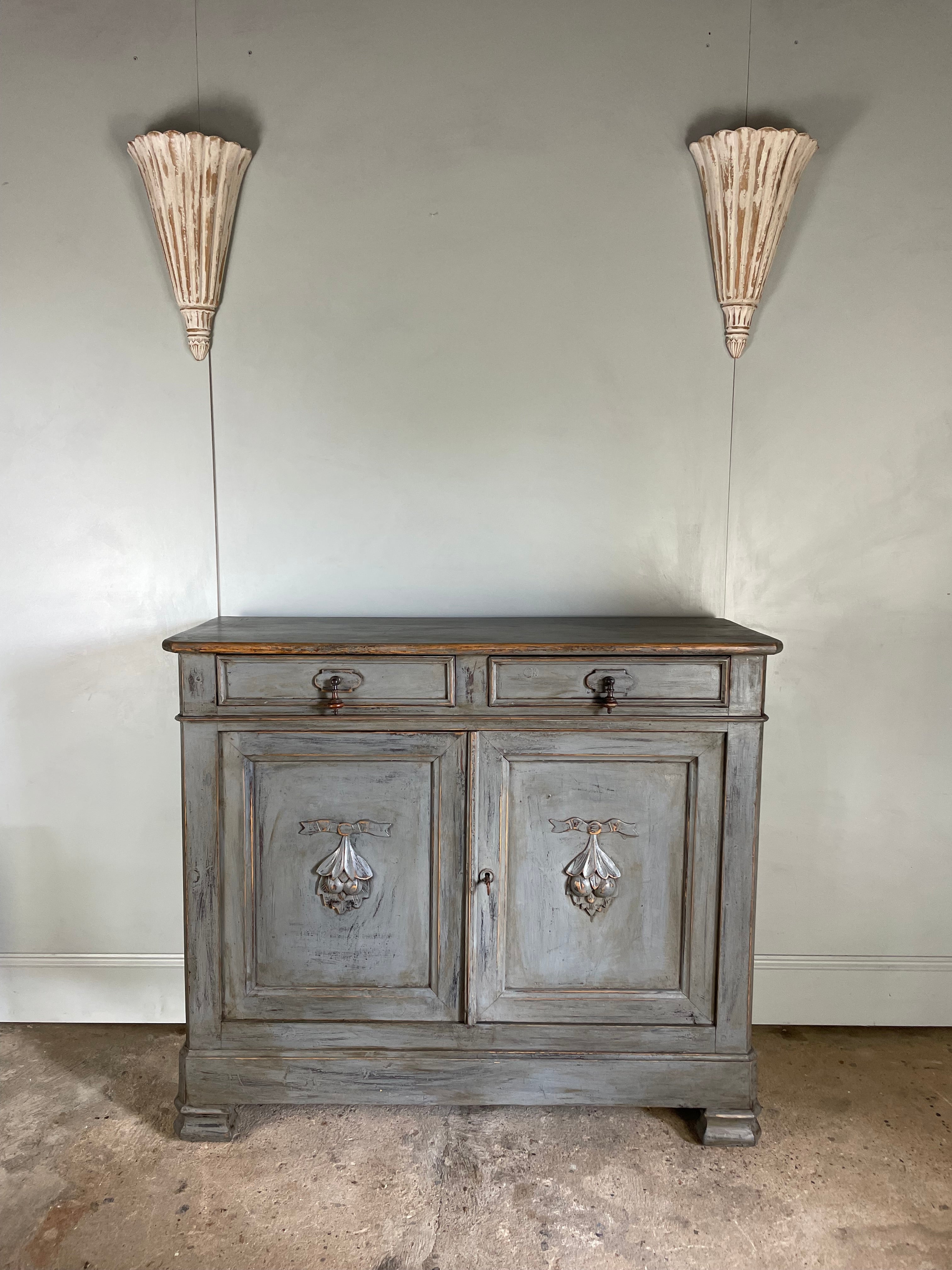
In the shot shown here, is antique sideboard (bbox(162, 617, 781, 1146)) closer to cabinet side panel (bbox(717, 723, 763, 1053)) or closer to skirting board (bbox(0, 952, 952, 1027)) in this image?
cabinet side panel (bbox(717, 723, 763, 1053))

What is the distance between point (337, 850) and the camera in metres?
2.06

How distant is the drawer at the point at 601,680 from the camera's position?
6.56ft

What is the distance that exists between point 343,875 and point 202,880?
33 centimetres

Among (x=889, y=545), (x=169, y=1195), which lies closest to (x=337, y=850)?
(x=169, y=1195)

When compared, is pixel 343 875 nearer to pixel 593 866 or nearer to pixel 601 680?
pixel 593 866

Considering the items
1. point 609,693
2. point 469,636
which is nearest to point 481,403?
point 469,636

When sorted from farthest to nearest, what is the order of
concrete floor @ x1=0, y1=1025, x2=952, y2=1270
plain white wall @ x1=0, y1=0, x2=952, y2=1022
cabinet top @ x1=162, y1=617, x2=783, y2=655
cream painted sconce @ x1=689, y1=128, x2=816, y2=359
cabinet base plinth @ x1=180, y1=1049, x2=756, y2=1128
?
plain white wall @ x1=0, y1=0, x2=952, y2=1022
cream painted sconce @ x1=689, y1=128, x2=816, y2=359
cabinet base plinth @ x1=180, y1=1049, x2=756, y2=1128
cabinet top @ x1=162, y1=617, x2=783, y2=655
concrete floor @ x1=0, y1=1025, x2=952, y2=1270

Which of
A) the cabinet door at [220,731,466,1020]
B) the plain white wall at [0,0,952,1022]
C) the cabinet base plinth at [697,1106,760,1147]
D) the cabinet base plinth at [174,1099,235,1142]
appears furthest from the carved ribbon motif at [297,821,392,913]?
the cabinet base plinth at [697,1106,760,1147]

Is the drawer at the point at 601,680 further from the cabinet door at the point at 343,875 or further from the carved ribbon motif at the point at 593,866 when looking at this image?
the carved ribbon motif at the point at 593,866

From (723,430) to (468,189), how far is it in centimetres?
98

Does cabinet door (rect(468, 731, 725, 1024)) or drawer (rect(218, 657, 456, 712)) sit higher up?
drawer (rect(218, 657, 456, 712))

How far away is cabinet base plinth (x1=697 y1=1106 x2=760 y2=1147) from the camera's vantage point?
2088 millimetres

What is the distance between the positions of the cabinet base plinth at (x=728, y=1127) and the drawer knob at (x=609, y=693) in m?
1.02

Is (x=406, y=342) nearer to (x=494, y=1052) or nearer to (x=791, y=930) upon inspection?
(x=494, y=1052)
